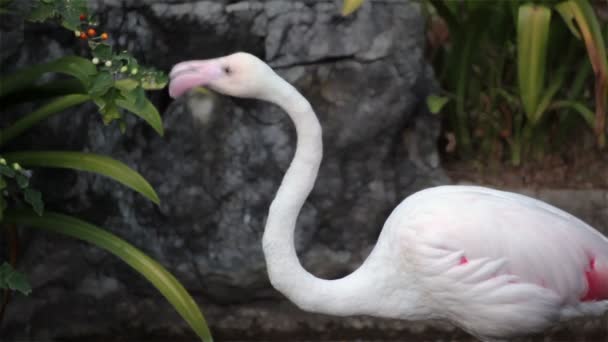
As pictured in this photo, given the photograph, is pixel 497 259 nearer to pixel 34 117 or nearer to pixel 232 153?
pixel 232 153

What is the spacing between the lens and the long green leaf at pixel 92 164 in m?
3.05

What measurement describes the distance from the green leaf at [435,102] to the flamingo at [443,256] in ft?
2.89

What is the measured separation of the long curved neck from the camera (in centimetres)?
258

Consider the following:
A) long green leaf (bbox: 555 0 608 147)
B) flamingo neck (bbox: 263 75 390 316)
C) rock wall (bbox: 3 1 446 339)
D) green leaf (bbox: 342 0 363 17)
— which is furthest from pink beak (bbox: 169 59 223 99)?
long green leaf (bbox: 555 0 608 147)

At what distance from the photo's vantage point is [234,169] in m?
3.51

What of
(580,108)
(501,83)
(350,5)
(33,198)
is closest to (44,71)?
(33,198)

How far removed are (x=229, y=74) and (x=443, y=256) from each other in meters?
0.75

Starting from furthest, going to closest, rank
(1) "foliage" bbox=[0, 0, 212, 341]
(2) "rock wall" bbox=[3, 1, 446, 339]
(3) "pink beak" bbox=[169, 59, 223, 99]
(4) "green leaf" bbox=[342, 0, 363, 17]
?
(2) "rock wall" bbox=[3, 1, 446, 339] → (4) "green leaf" bbox=[342, 0, 363, 17] → (1) "foliage" bbox=[0, 0, 212, 341] → (3) "pink beak" bbox=[169, 59, 223, 99]

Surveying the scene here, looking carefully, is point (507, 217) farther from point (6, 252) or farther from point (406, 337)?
point (6, 252)

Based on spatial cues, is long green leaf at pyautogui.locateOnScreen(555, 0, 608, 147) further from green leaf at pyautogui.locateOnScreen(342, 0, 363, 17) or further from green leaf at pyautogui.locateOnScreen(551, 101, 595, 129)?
green leaf at pyautogui.locateOnScreen(342, 0, 363, 17)

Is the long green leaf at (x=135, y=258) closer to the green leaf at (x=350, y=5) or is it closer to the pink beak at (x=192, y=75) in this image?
Result: the pink beak at (x=192, y=75)

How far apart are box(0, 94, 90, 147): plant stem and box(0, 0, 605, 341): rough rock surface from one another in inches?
10.2

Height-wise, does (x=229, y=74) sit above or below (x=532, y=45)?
below

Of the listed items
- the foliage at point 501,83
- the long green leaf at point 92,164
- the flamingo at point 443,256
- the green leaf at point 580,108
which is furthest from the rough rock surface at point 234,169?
the flamingo at point 443,256
